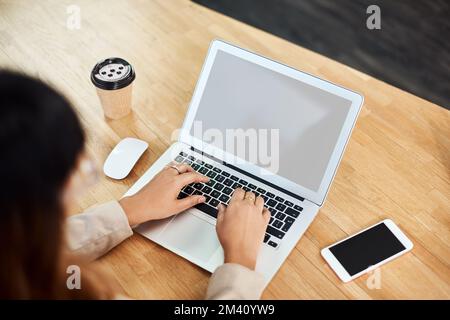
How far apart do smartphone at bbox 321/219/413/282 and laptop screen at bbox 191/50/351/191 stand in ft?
0.44

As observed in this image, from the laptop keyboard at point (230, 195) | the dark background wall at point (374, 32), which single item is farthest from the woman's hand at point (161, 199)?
the dark background wall at point (374, 32)

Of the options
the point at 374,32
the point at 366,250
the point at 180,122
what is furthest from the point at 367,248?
the point at 374,32

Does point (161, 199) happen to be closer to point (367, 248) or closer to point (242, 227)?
point (242, 227)

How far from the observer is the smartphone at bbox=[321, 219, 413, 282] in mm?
990

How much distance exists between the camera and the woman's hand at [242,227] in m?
0.96

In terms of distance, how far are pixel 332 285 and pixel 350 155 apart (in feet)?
1.16

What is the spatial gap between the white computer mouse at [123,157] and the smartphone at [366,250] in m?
0.47

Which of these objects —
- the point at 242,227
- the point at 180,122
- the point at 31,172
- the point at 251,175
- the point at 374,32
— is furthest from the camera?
the point at 374,32

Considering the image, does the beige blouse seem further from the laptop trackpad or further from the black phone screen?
the black phone screen

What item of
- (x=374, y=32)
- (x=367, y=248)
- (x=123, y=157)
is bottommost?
(x=367, y=248)

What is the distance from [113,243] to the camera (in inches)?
39.2

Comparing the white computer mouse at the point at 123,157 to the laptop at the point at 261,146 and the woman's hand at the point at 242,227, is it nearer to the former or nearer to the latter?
the laptop at the point at 261,146

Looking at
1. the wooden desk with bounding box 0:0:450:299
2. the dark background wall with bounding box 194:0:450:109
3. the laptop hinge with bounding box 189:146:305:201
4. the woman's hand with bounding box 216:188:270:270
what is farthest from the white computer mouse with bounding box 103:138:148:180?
the dark background wall with bounding box 194:0:450:109

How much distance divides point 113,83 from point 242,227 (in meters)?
0.48
